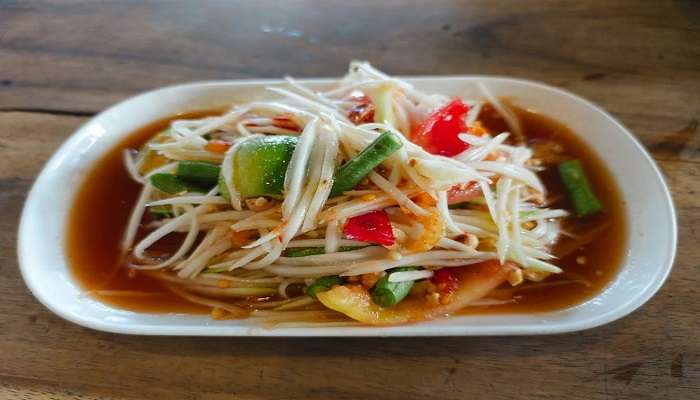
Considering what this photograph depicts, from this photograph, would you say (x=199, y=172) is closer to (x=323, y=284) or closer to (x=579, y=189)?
(x=323, y=284)

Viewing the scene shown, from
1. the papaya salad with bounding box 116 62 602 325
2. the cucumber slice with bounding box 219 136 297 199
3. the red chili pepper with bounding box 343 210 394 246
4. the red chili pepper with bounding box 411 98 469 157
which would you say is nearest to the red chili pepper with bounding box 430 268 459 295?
the papaya salad with bounding box 116 62 602 325

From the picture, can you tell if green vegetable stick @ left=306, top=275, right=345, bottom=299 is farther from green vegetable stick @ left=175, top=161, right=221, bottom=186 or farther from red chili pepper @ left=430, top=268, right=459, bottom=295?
green vegetable stick @ left=175, top=161, right=221, bottom=186

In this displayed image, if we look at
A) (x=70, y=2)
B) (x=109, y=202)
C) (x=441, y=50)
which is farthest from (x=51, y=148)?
(x=441, y=50)

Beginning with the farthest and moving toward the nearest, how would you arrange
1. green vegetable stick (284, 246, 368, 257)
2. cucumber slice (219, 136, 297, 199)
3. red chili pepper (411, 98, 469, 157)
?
red chili pepper (411, 98, 469, 157), green vegetable stick (284, 246, 368, 257), cucumber slice (219, 136, 297, 199)

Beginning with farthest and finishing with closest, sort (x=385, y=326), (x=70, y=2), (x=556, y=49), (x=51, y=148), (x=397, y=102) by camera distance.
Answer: (x=70, y=2) < (x=556, y=49) < (x=51, y=148) < (x=397, y=102) < (x=385, y=326)

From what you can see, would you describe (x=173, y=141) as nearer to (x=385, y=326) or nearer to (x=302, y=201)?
(x=302, y=201)

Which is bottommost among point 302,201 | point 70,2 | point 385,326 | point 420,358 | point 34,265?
point 420,358
